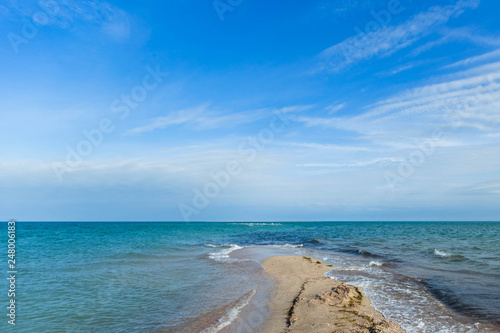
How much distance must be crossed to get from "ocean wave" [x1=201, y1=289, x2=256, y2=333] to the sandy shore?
1.05 meters

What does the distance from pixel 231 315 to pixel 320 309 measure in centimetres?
296

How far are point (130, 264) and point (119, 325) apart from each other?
11.6 meters

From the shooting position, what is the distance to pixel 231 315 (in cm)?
934

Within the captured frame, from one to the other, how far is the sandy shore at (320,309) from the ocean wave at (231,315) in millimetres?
Answer: 1048

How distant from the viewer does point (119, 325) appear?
893cm

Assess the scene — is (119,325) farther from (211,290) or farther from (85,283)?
(85,283)

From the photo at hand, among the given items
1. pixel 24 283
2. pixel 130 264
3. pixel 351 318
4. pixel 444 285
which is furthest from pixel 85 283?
pixel 444 285

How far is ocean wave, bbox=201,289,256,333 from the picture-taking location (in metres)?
8.30

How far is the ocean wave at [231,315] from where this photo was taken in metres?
8.30

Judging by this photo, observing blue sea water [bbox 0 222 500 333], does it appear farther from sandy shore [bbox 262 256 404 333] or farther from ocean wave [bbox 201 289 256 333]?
sandy shore [bbox 262 256 404 333]

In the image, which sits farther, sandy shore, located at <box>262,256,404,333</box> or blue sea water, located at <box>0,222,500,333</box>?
blue sea water, located at <box>0,222,500,333</box>

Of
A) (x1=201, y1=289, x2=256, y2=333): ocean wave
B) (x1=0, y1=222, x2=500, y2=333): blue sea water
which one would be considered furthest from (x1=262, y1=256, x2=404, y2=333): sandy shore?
(x1=201, y1=289, x2=256, y2=333): ocean wave

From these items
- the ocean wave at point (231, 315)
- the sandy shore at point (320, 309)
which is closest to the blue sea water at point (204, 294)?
the ocean wave at point (231, 315)

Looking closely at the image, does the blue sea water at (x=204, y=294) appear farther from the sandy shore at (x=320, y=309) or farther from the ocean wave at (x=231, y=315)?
the sandy shore at (x=320, y=309)
